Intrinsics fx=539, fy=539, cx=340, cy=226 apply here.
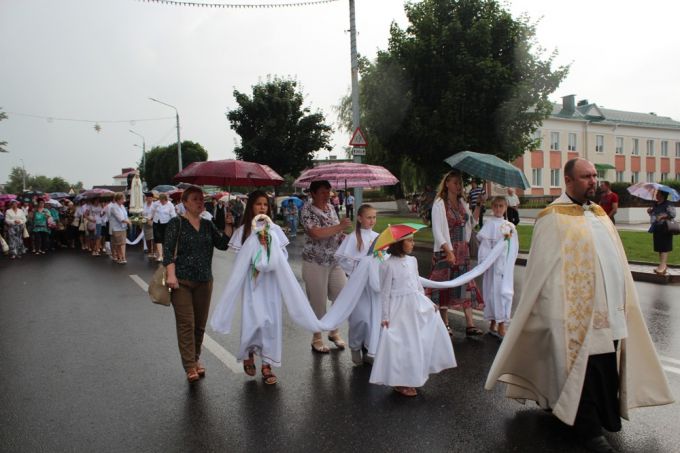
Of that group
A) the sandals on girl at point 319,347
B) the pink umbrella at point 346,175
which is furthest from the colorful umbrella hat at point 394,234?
the sandals on girl at point 319,347

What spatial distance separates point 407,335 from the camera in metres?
4.75

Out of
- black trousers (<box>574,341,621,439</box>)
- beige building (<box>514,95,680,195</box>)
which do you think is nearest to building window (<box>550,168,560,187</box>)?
beige building (<box>514,95,680,195</box>)

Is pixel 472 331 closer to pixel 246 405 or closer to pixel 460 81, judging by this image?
pixel 246 405

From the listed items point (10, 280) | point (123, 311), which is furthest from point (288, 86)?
point (123, 311)

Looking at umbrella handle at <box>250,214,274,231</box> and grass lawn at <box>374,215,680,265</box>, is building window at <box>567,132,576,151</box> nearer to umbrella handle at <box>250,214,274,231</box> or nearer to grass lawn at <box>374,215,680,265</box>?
grass lawn at <box>374,215,680,265</box>

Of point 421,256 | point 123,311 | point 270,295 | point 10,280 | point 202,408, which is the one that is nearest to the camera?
point 202,408

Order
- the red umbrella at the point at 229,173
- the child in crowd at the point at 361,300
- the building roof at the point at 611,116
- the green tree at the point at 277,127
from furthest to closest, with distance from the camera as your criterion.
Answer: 1. the building roof at the point at 611,116
2. the green tree at the point at 277,127
3. the child in crowd at the point at 361,300
4. the red umbrella at the point at 229,173

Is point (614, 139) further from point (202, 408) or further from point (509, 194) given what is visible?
point (202, 408)

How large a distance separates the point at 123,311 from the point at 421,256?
8.86 meters

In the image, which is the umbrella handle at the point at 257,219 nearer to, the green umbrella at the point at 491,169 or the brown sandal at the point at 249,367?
the brown sandal at the point at 249,367

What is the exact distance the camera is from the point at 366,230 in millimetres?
5945

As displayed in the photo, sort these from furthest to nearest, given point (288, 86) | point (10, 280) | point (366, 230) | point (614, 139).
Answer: point (614, 139) → point (288, 86) → point (10, 280) → point (366, 230)

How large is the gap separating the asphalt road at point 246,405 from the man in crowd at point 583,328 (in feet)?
0.95

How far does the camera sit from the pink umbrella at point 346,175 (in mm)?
6135
